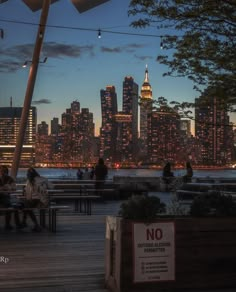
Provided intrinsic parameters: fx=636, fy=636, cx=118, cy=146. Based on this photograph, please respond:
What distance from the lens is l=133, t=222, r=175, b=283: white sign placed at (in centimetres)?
650

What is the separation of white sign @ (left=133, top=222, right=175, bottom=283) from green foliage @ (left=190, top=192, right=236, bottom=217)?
1.37ft

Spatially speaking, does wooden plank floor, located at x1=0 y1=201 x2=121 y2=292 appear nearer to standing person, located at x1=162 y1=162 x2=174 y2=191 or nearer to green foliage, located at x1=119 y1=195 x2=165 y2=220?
green foliage, located at x1=119 y1=195 x2=165 y2=220

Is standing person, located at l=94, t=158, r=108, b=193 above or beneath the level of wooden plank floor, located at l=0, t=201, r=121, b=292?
above

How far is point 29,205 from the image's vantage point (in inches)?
503

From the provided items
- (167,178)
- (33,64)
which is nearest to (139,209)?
(33,64)

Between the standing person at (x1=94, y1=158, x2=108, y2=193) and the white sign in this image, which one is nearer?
the white sign

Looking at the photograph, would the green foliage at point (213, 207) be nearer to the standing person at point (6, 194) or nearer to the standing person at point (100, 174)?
the standing person at point (6, 194)

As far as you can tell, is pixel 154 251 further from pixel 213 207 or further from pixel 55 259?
pixel 55 259

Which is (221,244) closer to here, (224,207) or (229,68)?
(224,207)

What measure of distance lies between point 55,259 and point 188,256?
114 inches

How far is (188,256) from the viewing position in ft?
21.8

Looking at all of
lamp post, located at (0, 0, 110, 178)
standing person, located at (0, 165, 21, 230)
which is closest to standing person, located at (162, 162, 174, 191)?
lamp post, located at (0, 0, 110, 178)

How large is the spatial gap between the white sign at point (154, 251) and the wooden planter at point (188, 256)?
0.02 meters

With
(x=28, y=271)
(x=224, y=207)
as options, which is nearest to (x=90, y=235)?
(x=28, y=271)
